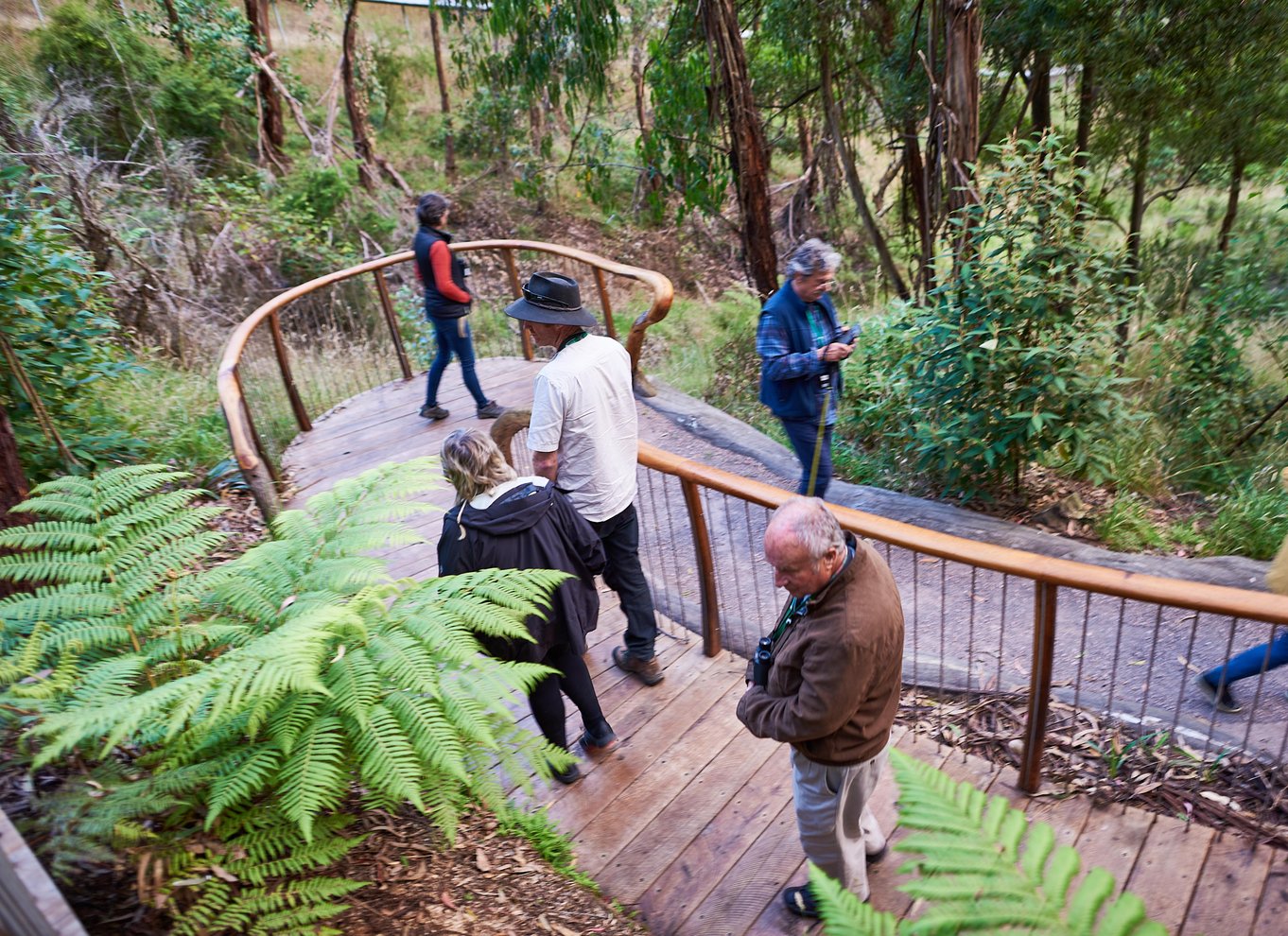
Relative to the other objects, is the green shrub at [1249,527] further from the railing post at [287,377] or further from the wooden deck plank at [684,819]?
the railing post at [287,377]

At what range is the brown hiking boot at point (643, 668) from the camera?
4270 mm

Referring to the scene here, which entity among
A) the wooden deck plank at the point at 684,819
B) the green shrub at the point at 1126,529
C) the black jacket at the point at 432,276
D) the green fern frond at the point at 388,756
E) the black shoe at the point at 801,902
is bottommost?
the green shrub at the point at 1126,529

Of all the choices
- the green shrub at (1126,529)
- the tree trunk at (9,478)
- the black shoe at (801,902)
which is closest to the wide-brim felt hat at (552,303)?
the black shoe at (801,902)

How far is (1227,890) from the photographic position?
9.09ft

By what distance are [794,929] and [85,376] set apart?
6.29 metres

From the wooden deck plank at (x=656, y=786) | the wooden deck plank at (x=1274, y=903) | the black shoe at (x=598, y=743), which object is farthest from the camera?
the black shoe at (x=598, y=743)

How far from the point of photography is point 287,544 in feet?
9.82

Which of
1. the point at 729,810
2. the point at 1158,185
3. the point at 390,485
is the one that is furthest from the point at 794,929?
the point at 1158,185

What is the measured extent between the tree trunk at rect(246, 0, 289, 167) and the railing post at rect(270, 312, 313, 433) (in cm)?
1078

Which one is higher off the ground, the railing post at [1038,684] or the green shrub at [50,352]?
the green shrub at [50,352]

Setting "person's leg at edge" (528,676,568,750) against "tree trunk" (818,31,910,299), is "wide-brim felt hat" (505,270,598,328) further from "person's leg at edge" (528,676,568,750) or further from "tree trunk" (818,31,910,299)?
"tree trunk" (818,31,910,299)

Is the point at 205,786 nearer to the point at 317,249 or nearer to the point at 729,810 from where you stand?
the point at 729,810

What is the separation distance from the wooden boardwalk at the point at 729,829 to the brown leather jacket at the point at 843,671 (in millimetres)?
759

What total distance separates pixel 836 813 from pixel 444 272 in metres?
5.04
